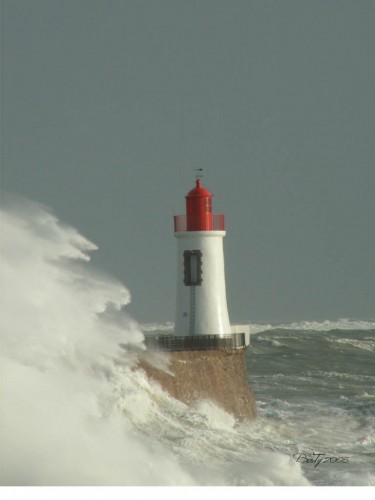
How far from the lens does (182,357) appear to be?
17344 millimetres

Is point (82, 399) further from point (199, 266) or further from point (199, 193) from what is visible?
point (199, 193)

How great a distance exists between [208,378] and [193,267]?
1.28 metres

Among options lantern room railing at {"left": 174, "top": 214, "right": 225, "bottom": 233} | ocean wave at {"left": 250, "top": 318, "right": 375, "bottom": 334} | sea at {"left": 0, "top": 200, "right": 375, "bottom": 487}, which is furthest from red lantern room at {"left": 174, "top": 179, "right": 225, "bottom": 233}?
ocean wave at {"left": 250, "top": 318, "right": 375, "bottom": 334}

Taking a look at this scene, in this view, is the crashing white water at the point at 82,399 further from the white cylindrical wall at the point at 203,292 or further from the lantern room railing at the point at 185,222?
the lantern room railing at the point at 185,222

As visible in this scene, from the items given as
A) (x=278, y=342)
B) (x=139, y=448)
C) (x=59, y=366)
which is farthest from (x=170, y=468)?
(x=278, y=342)

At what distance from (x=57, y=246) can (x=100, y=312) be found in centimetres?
77

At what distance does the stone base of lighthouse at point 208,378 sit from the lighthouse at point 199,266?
1.33 ft

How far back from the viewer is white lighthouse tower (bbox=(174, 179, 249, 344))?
719 inches

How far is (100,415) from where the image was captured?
1463cm

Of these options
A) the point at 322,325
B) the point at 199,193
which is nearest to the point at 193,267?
the point at 199,193

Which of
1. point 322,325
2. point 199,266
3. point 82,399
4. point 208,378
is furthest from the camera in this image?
point 322,325

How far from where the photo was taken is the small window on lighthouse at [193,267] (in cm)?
1827

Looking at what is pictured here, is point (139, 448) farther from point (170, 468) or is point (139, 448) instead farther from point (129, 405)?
point (129, 405)

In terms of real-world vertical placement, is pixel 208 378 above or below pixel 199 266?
below
